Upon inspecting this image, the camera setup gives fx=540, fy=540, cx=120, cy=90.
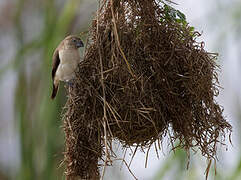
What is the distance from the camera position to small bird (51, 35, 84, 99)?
308 cm

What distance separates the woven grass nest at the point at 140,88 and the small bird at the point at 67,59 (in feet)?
0.49

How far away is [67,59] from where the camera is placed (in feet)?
10.3

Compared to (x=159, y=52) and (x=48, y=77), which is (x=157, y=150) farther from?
(x=48, y=77)

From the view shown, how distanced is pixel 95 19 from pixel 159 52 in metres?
0.44

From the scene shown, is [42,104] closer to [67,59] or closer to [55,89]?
[55,89]

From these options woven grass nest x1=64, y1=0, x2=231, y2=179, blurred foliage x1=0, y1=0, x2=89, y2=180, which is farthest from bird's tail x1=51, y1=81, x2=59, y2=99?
woven grass nest x1=64, y1=0, x2=231, y2=179

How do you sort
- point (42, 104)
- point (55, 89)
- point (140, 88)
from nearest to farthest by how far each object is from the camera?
1. point (140, 88)
2. point (55, 89)
3. point (42, 104)

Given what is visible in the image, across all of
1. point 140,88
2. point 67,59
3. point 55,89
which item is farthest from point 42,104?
point 140,88

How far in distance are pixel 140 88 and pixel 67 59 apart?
1.88 ft

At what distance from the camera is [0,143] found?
20.9 ft

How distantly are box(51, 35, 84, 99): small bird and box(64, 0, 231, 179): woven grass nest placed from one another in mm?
150

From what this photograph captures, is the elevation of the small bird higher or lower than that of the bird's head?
lower

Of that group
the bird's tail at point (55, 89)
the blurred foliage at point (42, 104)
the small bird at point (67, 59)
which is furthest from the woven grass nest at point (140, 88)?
the blurred foliage at point (42, 104)

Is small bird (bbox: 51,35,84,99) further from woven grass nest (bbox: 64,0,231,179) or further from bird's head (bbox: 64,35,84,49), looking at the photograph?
woven grass nest (bbox: 64,0,231,179)
